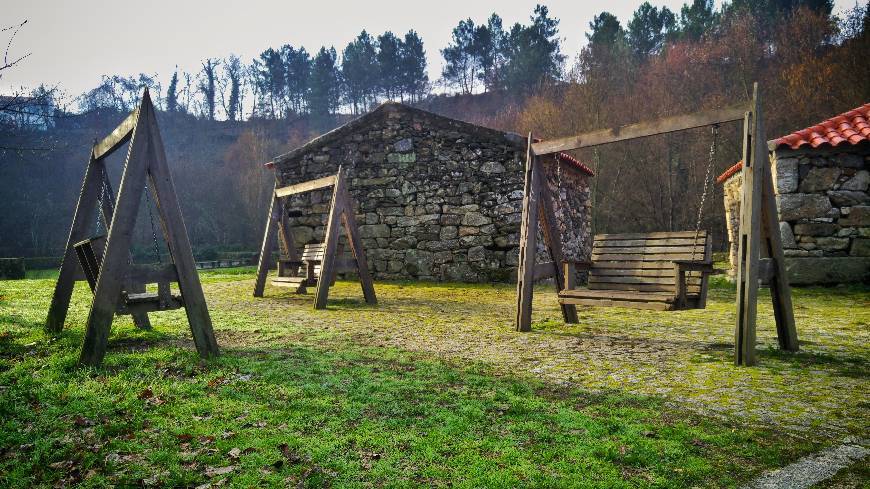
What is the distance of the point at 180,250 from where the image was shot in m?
4.37

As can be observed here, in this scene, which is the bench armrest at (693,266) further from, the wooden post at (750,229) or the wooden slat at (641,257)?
the wooden post at (750,229)

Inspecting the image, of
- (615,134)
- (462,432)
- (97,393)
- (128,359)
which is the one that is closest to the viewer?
(462,432)

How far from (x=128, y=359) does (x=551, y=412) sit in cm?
353

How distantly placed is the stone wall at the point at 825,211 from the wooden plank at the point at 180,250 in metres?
9.14

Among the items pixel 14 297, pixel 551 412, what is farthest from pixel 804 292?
pixel 14 297

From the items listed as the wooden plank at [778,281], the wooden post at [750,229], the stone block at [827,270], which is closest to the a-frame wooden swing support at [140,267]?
the wooden post at [750,229]

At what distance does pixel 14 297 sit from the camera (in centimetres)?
861

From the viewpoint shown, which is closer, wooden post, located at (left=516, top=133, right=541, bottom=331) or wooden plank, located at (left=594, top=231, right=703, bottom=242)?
wooden plank, located at (left=594, top=231, right=703, bottom=242)

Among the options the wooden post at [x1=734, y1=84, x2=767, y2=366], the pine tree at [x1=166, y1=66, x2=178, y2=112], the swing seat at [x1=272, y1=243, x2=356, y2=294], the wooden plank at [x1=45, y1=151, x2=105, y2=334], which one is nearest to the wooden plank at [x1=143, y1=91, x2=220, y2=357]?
the wooden plank at [x1=45, y1=151, x2=105, y2=334]

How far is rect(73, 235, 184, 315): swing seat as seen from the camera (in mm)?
4367

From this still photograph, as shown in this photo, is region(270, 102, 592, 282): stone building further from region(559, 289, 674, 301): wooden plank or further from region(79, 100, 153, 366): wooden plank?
region(79, 100, 153, 366): wooden plank

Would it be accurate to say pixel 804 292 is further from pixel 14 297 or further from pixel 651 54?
pixel 651 54

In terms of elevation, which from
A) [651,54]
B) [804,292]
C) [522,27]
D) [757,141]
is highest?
[522,27]

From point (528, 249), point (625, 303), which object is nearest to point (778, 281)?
point (625, 303)
